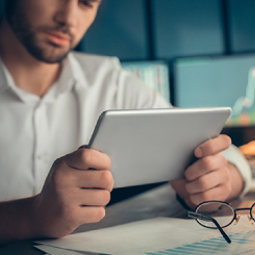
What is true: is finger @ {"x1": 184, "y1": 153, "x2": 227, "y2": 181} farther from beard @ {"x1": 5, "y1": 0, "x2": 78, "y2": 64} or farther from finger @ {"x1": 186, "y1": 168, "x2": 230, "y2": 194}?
beard @ {"x1": 5, "y1": 0, "x2": 78, "y2": 64}

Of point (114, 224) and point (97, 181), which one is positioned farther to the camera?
point (114, 224)

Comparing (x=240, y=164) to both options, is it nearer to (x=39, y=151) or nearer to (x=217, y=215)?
(x=217, y=215)

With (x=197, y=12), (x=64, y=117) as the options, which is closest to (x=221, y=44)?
(x=197, y=12)

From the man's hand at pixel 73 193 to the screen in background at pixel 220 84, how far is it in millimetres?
1770

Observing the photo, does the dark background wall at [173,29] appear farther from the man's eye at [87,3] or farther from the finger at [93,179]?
the finger at [93,179]

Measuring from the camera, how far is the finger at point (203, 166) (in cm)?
62

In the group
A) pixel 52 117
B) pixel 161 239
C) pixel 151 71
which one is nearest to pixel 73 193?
pixel 161 239

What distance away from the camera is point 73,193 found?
19.4 inches

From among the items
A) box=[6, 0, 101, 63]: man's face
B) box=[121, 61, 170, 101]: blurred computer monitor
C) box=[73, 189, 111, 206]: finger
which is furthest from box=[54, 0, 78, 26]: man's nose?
box=[121, 61, 170, 101]: blurred computer monitor

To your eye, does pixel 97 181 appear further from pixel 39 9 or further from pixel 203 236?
pixel 39 9

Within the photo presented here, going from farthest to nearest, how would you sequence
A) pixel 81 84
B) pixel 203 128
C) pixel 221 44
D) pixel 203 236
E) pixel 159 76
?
1. pixel 221 44
2. pixel 159 76
3. pixel 81 84
4. pixel 203 128
5. pixel 203 236

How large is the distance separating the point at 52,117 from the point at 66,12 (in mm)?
268

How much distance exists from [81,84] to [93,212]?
62 centimetres

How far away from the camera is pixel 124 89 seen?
113 cm
